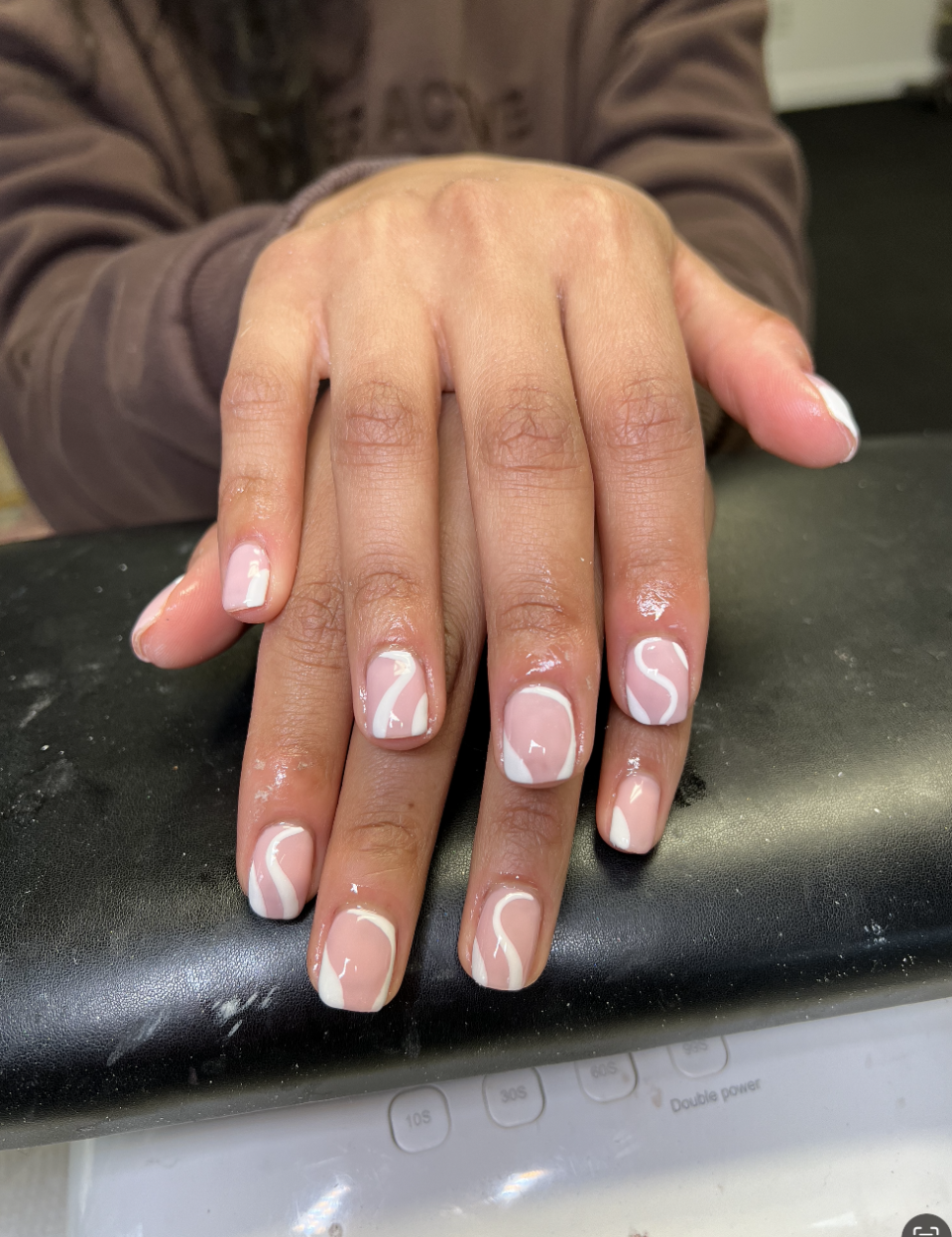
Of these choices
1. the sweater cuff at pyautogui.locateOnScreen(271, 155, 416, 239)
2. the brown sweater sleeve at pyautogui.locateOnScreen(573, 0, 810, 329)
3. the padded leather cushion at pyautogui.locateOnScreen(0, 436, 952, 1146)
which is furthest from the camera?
the brown sweater sleeve at pyautogui.locateOnScreen(573, 0, 810, 329)

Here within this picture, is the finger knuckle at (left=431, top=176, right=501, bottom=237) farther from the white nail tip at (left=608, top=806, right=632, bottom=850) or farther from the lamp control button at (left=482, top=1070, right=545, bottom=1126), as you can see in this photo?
the lamp control button at (left=482, top=1070, right=545, bottom=1126)

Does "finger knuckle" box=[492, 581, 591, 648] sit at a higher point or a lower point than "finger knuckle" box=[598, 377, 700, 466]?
lower

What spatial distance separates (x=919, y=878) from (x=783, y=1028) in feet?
0.33

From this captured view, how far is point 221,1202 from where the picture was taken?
31 centimetres

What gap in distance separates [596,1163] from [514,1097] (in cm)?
4

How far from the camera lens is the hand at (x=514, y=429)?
0.33 meters

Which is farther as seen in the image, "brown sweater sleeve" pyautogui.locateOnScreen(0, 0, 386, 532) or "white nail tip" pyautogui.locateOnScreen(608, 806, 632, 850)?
"brown sweater sleeve" pyautogui.locateOnScreen(0, 0, 386, 532)

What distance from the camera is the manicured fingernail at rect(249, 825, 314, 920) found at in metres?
0.30

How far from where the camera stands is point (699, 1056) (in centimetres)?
34

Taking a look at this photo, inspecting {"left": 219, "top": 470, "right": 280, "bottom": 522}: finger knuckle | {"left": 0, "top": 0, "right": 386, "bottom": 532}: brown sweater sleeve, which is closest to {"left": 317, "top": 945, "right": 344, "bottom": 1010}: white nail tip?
{"left": 219, "top": 470, "right": 280, "bottom": 522}: finger knuckle

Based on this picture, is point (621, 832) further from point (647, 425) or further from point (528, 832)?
point (647, 425)

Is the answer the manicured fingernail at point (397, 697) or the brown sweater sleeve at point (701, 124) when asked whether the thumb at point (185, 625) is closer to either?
the manicured fingernail at point (397, 697)

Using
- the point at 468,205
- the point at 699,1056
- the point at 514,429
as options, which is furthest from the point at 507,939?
the point at 468,205

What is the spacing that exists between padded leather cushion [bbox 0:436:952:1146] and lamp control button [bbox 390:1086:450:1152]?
32mm
